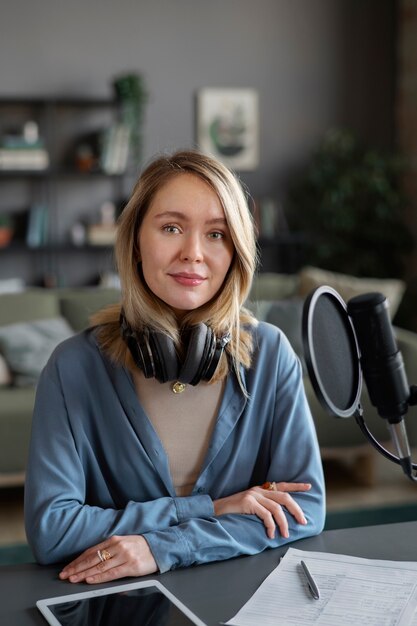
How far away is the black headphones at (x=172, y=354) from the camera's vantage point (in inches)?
54.0

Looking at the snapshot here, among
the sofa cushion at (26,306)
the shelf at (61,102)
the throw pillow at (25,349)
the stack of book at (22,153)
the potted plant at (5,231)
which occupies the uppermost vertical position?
the shelf at (61,102)

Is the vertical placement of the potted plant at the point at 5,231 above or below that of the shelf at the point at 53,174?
below

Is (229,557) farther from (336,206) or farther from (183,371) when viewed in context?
(336,206)

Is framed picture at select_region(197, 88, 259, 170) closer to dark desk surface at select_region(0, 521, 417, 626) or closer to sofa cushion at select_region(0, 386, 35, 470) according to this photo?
sofa cushion at select_region(0, 386, 35, 470)

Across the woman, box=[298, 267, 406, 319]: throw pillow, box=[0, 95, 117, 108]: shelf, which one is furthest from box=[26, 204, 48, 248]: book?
the woman

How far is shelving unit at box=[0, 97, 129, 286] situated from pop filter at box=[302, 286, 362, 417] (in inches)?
177

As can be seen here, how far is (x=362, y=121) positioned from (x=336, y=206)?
888 mm

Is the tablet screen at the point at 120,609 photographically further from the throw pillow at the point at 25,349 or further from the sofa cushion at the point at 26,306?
the sofa cushion at the point at 26,306

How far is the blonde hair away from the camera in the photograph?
1.40 metres

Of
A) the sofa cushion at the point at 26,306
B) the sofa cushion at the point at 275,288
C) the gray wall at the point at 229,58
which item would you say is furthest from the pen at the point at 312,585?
the gray wall at the point at 229,58

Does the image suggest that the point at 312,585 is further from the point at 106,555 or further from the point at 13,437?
the point at 13,437

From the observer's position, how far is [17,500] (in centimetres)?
352

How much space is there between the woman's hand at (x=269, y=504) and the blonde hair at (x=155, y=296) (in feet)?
0.68

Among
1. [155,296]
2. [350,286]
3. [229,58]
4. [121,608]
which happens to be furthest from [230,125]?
[121,608]
